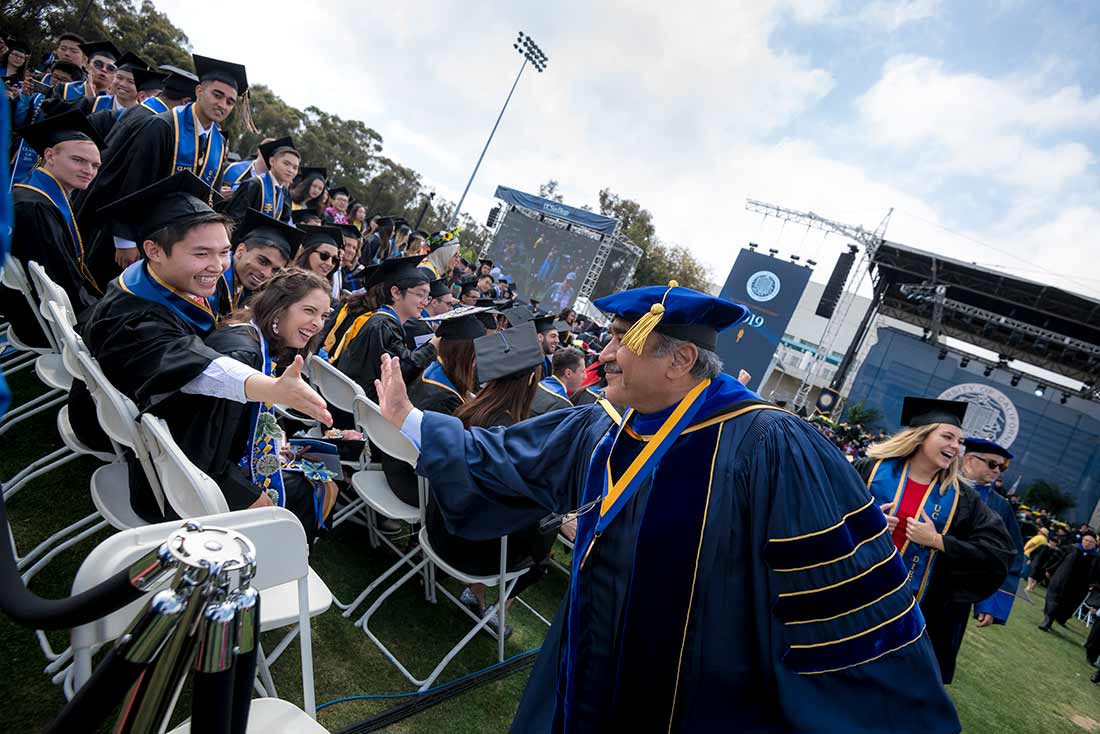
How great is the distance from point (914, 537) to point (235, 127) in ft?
91.7

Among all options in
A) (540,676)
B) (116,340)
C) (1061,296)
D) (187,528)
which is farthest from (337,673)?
(1061,296)

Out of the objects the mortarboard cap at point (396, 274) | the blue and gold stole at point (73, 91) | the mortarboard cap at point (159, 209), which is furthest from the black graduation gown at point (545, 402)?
the blue and gold stole at point (73, 91)

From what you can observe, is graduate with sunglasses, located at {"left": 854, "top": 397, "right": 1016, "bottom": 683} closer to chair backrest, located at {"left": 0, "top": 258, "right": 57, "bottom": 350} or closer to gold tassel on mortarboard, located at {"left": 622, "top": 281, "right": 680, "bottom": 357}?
gold tassel on mortarboard, located at {"left": 622, "top": 281, "right": 680, "bottom": 357}

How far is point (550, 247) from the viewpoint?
27.7 m

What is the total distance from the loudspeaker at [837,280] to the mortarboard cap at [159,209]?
75.1 ft

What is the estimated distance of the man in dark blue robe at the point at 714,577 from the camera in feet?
5.20

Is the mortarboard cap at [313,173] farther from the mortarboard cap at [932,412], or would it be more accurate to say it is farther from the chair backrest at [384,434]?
the mortarboard cap at [932,412]

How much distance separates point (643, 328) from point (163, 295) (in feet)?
6.23

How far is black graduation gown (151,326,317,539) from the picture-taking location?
2.24 m

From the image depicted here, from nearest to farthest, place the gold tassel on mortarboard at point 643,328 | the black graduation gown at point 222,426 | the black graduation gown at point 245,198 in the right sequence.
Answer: the gold tassel on mortarboard at point 643,328
the black graduation gown at point 222,426
the black graduation gown at point 245,198

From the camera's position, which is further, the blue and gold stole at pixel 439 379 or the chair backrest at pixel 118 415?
the blue and gold stole at pixel 439 379

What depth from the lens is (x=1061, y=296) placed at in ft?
66.1

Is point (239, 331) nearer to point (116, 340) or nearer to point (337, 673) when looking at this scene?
point (116, 340)

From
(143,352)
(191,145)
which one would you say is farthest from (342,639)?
Result: (191,145)
